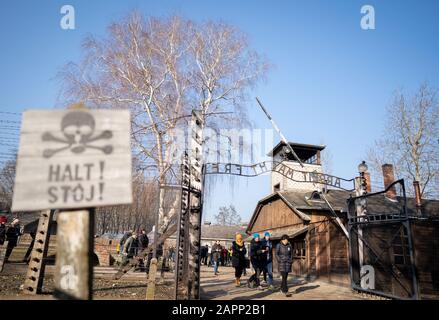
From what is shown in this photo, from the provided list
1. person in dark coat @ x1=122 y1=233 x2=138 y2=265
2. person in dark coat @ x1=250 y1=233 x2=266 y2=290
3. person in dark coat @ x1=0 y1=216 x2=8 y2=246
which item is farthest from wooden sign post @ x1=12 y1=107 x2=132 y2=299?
person in dark coat @ x1=0 y1=216 x2=8 y2=246

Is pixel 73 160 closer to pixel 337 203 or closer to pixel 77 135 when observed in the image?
pixel 77 135

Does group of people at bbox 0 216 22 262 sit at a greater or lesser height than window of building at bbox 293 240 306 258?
greater

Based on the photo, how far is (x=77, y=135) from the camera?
2.62m

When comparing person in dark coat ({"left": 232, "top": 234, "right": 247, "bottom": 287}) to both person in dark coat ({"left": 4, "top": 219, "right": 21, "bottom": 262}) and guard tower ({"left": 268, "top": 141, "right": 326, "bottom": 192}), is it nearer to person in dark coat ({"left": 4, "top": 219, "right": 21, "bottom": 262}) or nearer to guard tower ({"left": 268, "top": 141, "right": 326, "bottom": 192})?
person in dark coat ({"left": 4, "top": 219, "right": 21, "bottom": 262})

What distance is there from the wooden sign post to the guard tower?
77.1 feet

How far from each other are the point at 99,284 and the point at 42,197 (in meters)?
8.59

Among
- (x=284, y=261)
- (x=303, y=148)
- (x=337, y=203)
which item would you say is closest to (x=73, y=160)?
(x=284, y=261)

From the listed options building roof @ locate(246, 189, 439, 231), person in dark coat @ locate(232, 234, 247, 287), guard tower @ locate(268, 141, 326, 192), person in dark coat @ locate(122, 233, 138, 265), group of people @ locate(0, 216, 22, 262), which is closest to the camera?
group of people @ locate(0, 216, 22, 262)

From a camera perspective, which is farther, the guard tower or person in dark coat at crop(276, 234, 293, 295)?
the guard tower

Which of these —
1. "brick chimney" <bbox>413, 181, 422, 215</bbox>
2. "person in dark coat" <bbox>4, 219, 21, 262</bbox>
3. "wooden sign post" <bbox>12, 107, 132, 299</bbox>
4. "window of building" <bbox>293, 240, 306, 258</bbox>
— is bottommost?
"window of building" <bbox>293, 240, 306, 258</bbox>

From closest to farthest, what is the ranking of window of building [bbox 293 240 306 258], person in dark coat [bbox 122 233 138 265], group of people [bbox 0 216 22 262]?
group of people [bbox 0 216 22 262] → person in dark coat [bbox 122 233 138 265] → window of building [bbox 293 240 306 258]

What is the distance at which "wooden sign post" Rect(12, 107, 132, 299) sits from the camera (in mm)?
2412
